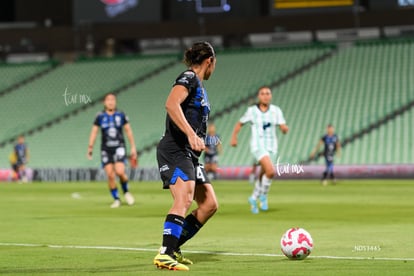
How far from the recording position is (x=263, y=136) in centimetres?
1978

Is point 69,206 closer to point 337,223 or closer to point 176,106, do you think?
point 337,223

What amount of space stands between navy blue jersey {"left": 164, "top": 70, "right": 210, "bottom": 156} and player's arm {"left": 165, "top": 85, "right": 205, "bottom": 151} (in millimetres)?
173

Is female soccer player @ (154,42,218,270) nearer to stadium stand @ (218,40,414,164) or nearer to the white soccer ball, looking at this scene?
the white soccer ball

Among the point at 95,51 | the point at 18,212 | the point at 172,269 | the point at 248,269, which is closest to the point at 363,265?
the point at 248,269

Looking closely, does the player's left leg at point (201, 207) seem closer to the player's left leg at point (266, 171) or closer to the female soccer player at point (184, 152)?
the female soccer player at point (184, 152)

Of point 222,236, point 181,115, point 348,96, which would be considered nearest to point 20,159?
point 348,96

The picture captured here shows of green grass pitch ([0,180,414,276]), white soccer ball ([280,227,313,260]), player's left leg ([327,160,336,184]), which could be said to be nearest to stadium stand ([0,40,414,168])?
player's left leg ([327,160,336,184])

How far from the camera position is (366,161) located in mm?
39406

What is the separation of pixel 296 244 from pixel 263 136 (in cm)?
905

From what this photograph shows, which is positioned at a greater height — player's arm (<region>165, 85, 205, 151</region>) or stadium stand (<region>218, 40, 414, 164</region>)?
player's arm (<region>165, 85, 205, 151</region>)

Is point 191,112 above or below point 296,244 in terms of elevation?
above

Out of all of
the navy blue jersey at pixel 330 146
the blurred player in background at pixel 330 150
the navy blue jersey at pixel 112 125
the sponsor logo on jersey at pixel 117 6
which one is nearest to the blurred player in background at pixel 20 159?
the sponsor logo on jersey at pixel 117 6

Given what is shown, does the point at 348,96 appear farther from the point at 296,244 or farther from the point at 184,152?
the point at 184,152

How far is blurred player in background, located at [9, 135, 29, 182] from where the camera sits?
136 ft
